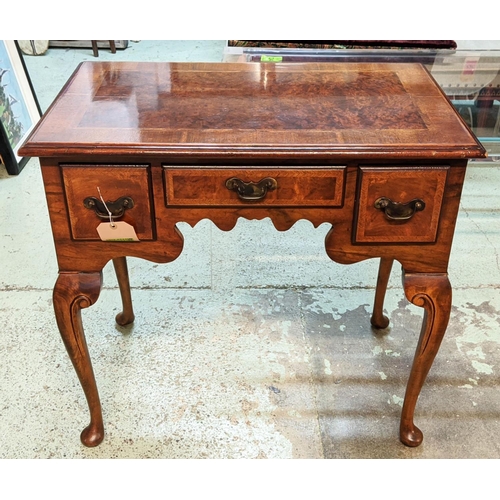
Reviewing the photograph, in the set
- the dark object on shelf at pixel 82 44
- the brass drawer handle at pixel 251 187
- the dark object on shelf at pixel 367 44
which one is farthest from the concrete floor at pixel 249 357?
the dark object on shelf at pixel 82 44

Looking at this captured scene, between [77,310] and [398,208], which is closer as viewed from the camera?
[398,208]

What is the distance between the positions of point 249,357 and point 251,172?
0.86 m

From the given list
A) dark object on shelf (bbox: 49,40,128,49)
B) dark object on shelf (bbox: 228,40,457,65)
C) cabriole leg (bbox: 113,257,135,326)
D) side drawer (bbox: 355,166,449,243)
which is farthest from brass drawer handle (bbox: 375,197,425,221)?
dark object on shelf (bbox: 49,40,128,49)

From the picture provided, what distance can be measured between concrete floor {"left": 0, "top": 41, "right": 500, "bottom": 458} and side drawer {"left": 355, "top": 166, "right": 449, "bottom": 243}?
668 millimetres

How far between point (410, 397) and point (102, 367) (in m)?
0.97

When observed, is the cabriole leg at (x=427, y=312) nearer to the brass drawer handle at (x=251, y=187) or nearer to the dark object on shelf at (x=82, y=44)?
the brass drawer handle at (x=251, y=187)

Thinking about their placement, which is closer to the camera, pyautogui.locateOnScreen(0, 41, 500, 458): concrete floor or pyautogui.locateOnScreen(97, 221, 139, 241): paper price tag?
pyautogui.locateOnScreen(97, 221, 139, 241): paper price tag

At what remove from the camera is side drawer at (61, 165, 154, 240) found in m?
1.41

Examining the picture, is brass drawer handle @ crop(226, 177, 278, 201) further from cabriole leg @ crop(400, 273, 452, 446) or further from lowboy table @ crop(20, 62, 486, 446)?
cabriole leg @ crop(400, 273, 452, 446)

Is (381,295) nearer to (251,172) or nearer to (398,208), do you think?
(398,208)

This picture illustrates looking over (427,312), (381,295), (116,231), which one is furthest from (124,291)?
(427,312)

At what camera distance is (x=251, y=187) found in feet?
4.68

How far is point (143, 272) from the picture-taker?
251 cm

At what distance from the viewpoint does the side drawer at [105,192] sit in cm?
141
